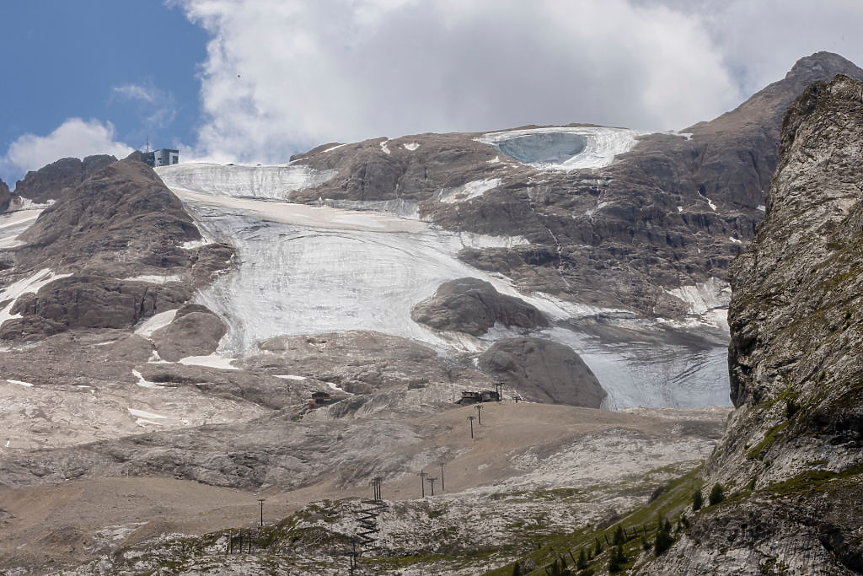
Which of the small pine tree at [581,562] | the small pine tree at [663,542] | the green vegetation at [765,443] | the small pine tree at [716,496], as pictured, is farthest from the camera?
the small pine tree at [581,562]

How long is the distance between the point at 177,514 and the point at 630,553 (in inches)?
2190

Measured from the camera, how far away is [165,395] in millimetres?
143125

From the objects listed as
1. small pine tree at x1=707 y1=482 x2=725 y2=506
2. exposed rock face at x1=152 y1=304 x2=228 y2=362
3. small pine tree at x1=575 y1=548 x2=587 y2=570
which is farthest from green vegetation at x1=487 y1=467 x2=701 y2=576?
exposed rock face at x1=152 y1=304 x2=228 y2=362

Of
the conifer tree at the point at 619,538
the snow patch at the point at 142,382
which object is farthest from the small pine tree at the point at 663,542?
the snow patch at the point at 142,382

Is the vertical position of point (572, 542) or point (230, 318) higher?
point (230, 318)

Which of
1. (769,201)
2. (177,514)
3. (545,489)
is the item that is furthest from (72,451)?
(769,201)

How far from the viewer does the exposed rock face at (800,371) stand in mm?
26891

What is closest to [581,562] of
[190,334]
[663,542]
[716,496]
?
[663,542]

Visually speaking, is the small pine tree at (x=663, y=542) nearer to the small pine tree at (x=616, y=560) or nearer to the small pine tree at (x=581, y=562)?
the small pine tree at (x=616, y=560)

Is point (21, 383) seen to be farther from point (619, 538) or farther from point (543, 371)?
point (619, 538)

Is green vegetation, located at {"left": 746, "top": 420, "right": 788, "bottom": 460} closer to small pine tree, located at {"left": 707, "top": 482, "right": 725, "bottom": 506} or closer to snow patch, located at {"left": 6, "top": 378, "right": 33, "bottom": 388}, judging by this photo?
small pine tree, located at {"left": 707, "top": 482, "right": 725, "bottom": 506}

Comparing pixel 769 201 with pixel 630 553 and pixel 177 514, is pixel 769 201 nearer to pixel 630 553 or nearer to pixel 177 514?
pixel 630 553

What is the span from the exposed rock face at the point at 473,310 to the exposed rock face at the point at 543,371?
62.3 ft

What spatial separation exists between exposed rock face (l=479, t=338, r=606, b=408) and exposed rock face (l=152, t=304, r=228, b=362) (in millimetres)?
48288
